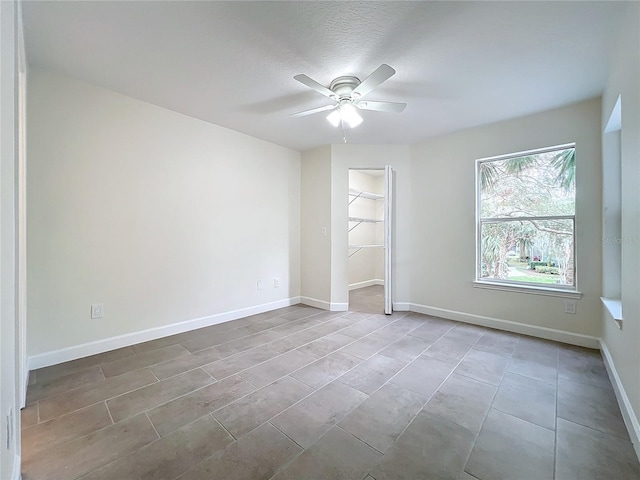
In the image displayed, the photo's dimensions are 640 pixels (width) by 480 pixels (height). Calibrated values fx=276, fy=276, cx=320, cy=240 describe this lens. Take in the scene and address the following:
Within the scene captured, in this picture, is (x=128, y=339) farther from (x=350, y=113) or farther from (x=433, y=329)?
(x=433, y=329)

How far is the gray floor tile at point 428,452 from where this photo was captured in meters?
1.31

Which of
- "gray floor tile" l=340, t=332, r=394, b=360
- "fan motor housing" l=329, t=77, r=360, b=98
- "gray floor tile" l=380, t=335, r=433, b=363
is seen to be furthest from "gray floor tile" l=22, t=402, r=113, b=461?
"fan motor housing" l=329, t=77, r=360, b=98

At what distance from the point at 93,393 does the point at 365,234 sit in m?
5.23

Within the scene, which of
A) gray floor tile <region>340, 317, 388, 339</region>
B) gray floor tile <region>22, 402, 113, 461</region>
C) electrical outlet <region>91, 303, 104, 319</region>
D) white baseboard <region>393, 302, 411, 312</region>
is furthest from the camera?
white baseboard <region>393, 302, 411, 312</region>

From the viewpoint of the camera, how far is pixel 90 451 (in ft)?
4.70

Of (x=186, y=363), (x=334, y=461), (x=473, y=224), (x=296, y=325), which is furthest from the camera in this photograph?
(x=473, y=224)

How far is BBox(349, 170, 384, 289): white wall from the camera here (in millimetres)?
5965

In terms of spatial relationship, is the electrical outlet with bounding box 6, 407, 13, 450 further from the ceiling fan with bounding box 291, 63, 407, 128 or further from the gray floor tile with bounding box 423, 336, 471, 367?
the gray floor tile with bounding box 423, 336, 471, 367

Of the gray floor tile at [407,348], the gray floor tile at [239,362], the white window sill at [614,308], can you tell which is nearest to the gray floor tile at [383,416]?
the gray floor tile at [407,348]

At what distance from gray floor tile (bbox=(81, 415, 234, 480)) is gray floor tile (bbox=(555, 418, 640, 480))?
1.73 metres

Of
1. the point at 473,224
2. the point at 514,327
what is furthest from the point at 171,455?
the point at 473,224

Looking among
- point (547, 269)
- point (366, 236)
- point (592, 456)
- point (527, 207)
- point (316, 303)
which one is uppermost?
point (527, 207)

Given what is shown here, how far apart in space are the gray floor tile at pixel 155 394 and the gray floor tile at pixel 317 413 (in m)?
0.77

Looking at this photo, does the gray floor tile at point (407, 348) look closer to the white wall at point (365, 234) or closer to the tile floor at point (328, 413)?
the tile floor at point (328, 413)
